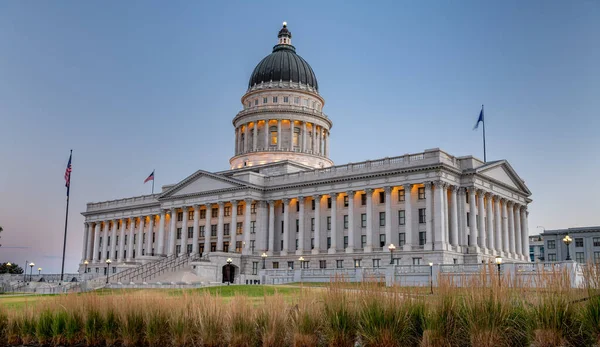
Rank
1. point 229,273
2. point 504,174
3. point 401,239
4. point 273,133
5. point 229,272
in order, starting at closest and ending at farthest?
point 401,239 → point 504,174 → point 229,273 → point 229,272 → point 273,133

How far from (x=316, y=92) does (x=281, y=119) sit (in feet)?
34.5

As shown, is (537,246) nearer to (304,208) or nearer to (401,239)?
(304,208)

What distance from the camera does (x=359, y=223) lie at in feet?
243

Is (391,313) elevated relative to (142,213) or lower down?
lower down

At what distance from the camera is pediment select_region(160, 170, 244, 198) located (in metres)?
83.7

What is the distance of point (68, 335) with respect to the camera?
20.7m

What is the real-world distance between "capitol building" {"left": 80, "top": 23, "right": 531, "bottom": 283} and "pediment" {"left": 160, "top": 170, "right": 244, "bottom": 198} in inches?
6.9

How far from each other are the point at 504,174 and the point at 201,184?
4250cm

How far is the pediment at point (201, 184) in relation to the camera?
3295 inches

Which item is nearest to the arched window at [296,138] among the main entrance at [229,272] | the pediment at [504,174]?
the main entrance at [229,272]

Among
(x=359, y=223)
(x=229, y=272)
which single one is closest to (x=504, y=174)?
(x=359, y=223)

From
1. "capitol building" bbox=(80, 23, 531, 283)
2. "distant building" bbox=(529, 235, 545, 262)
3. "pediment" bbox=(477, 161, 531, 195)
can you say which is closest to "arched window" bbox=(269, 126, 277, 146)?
"capitol building" bbox=(80, 23, 531, 283)

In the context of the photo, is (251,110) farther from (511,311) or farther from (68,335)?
(511,311)

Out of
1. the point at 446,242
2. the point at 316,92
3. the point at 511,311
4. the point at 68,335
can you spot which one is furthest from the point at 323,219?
the point at 511,311
